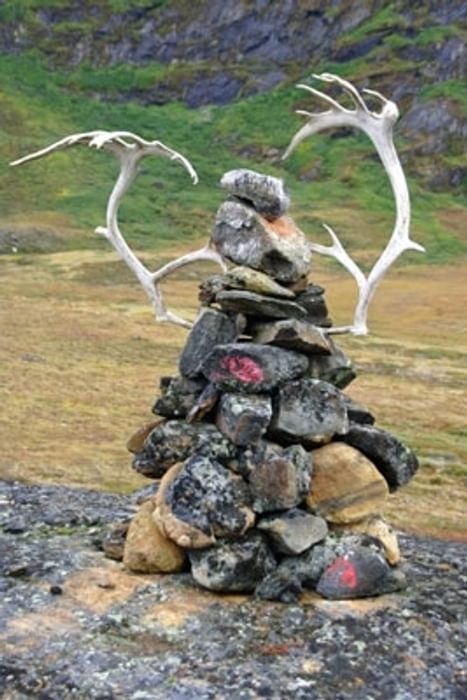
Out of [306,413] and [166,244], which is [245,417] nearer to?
[306,413]

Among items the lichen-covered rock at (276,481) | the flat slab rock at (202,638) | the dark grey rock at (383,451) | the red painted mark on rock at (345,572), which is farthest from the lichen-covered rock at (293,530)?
the dark grey rock at (383,451)

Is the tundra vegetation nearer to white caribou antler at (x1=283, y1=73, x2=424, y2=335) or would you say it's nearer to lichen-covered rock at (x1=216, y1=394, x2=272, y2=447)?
lichen-covered rock at (x1=216, y1=394, x2=272, y2=447)

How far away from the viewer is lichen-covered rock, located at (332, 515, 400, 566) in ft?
50.1

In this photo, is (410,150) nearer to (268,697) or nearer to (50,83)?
(50,83)

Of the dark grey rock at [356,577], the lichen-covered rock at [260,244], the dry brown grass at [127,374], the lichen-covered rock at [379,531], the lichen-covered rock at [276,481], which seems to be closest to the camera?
the dark grey rock at [356,577]

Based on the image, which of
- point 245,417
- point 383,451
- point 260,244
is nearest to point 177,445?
point 245,417

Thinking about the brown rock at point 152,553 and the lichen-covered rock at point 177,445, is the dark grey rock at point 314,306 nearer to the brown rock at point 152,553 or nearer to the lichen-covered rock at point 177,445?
the lichen-covered rock at point 177,445

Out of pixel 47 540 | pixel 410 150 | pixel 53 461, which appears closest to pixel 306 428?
pixel 47 540

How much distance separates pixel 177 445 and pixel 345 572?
3339mm

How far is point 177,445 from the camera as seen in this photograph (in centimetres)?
1539

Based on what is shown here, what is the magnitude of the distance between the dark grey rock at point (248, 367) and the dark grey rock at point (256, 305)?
0.55 metres

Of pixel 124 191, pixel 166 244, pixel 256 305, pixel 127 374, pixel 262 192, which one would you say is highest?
pixel 262 192

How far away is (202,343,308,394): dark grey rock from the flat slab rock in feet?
10.3

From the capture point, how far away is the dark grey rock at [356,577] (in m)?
14.4
